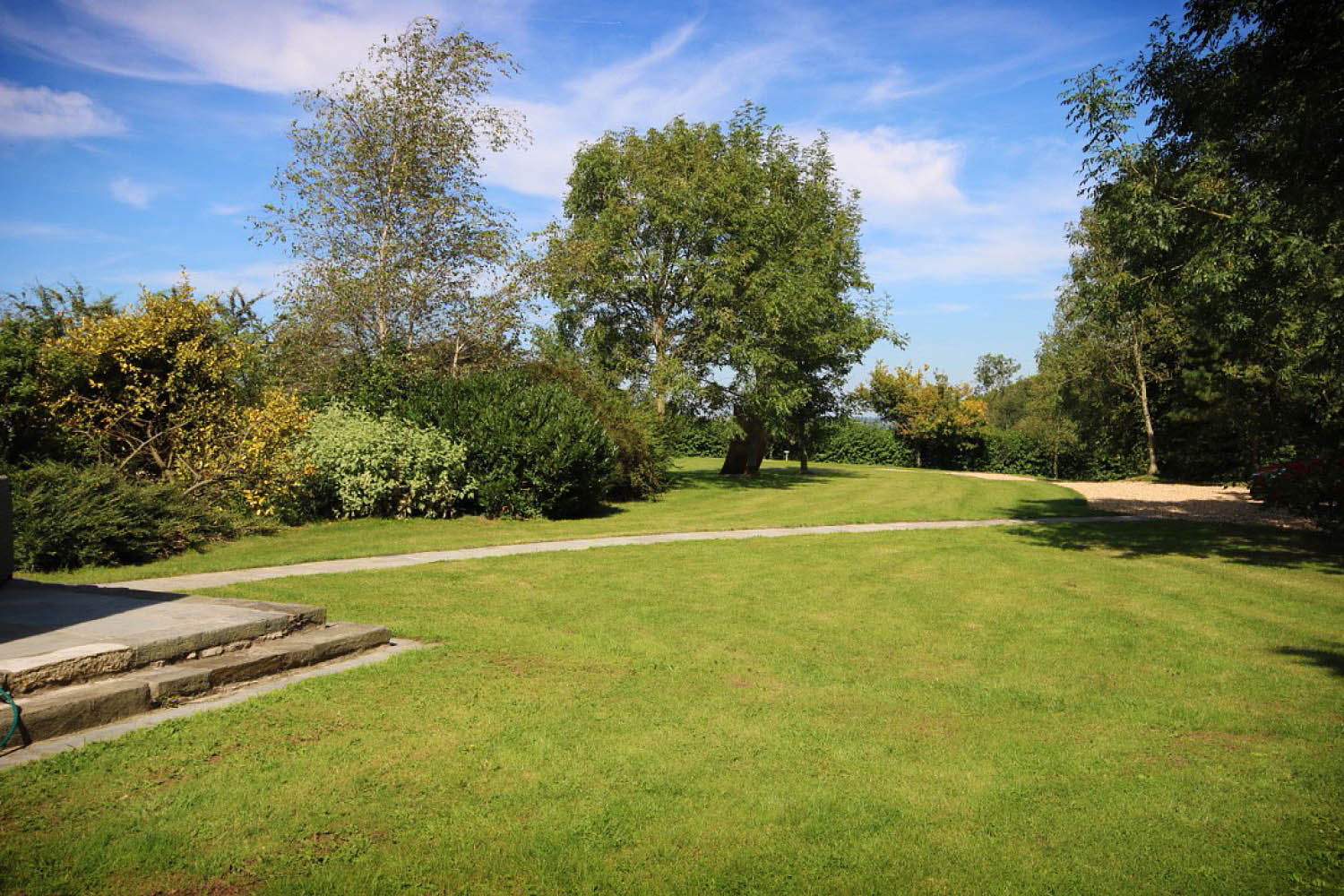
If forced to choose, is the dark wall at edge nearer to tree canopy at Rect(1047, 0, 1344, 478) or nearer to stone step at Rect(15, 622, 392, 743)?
stone step at Rect(15, 622, 392, 743)

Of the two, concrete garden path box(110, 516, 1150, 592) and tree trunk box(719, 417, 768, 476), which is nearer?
concrete garden path box(110, 516, 1150, 592)

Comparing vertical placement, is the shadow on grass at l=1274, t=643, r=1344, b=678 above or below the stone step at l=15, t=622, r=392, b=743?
below

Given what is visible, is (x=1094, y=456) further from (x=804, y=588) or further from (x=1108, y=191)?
(x=804, y=588)

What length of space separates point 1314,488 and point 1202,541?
1.80 m

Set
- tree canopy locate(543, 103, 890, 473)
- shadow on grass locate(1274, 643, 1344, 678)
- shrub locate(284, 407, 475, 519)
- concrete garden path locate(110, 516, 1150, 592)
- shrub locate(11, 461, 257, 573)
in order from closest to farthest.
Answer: shadow on grass locate(1274, 643, 1344, 678) → concrete garden path locate(110, 516, 1150, 592) → shrub locate(11, 461, 257, 573) → shrub locate(284, 407, 475, 519) → tree canopy locate(543, 103, 890, 473)

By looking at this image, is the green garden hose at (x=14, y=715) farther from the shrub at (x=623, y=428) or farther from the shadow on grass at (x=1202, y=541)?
the shrub at (x=623, y=428)

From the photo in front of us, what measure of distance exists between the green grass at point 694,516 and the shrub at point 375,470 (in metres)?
0.56

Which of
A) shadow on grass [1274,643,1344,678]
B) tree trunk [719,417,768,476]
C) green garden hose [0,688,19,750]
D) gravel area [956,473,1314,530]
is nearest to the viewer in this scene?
green garden hose [0,688,19,750]

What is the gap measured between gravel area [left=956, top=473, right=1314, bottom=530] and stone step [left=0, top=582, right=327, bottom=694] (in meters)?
17.5

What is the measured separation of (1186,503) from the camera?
19.9 meters

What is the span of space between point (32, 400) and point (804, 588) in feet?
36.5

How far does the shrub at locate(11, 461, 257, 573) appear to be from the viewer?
30.5ft

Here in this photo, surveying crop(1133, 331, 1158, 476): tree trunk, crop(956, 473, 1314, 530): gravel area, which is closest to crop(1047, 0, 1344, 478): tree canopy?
crop(956, 473, 1314, 530): gravel area

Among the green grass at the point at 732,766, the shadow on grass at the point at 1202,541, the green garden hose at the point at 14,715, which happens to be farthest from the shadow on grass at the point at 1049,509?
the green garden hose at the point at 14,715
